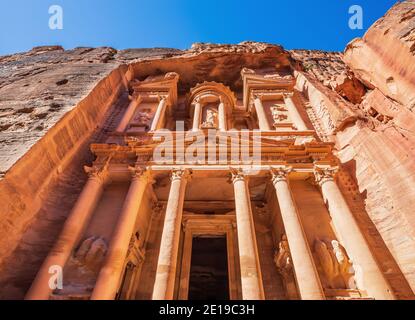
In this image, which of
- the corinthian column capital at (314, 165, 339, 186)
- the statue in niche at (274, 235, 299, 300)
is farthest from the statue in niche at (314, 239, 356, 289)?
the corinthian column capital at (314, 165, 339, 186)

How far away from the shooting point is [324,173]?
8.98 metres

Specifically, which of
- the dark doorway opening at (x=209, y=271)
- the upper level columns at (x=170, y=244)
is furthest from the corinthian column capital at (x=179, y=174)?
the dark doorway opening at (x=209, y=271)

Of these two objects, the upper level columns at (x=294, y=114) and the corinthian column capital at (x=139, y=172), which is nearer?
the corinthian column capital at (x=139, y=172)

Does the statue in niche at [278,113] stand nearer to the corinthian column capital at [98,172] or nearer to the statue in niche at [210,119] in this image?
the statue in niche at [210,119]

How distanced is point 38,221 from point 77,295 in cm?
290

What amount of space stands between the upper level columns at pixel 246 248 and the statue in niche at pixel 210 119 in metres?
4.73

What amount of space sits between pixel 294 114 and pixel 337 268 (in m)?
8.56

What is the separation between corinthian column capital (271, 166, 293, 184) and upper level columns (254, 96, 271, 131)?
13.2ft

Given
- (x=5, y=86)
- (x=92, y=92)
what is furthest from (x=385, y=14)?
(x=5, y=86)

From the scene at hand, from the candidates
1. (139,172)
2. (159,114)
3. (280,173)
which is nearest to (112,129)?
(159,114)

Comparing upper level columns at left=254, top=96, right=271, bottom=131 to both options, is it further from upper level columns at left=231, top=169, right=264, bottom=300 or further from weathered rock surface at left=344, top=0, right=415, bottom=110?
weathered rock surface at left=344, top=0, right=415, bottom=110

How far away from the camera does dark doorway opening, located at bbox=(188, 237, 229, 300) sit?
11.0 meters

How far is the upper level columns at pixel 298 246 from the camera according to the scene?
19.3 feet

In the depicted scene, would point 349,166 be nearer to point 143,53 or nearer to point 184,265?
point 184,265
